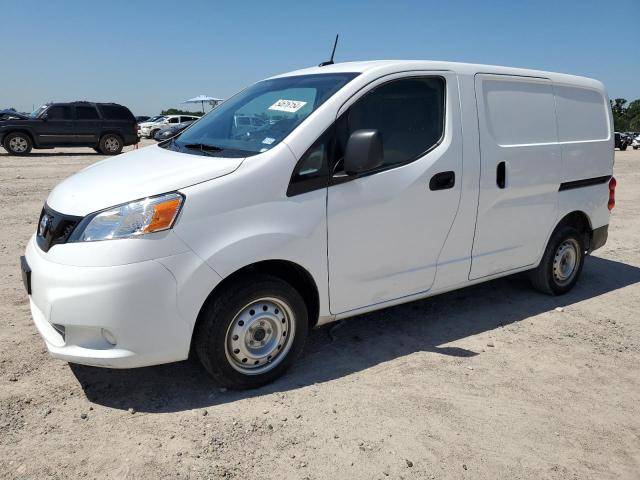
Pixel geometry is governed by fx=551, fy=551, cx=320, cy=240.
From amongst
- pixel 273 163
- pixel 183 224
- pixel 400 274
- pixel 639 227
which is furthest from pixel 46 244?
pixel 639 227

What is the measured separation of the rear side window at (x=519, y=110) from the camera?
4.12m

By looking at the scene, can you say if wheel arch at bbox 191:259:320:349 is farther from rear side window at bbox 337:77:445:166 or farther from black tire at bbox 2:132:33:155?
black tire at bbox 2:132:33:155

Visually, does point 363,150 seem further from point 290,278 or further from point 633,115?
point 633,115

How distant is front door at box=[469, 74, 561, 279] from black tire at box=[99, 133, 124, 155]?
1771 centimetres

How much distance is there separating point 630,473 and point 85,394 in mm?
2921

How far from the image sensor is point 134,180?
3.02 meters

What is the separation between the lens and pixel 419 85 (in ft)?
12.4

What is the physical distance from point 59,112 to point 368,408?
18619 mm

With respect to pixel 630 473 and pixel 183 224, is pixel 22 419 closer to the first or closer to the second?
pixel 183 224

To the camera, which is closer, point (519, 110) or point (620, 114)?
point (519, 110)

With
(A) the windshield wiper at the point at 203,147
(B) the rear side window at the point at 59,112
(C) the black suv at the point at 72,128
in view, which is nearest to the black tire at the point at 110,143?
(C) the black suv at the point at 72,128

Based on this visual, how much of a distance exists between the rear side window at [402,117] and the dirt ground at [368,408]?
142 cm

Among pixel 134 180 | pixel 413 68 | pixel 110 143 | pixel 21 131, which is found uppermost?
pixel 413 68

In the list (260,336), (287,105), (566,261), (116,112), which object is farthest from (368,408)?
(116,112)
